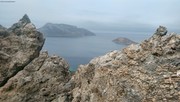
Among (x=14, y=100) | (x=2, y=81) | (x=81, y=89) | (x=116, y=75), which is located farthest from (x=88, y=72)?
(x=2, y=81)

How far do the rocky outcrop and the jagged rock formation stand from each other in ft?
18.0

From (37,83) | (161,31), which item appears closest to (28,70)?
(37,83)

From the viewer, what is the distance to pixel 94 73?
29.8m

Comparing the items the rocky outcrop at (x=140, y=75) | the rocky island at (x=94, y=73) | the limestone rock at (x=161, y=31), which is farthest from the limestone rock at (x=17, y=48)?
the limestone rock at (x=161, y=31)

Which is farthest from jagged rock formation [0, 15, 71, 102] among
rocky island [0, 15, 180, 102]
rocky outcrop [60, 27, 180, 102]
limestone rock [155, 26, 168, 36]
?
limestone rock [155, 26, 168, 36]

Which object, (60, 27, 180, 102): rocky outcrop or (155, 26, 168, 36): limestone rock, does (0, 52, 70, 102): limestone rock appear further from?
(155, 26, 168, 36): limestone rock

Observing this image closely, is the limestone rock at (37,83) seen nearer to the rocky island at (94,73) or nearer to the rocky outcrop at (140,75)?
the rocky island at (94,73)

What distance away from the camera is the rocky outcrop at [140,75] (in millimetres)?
21516

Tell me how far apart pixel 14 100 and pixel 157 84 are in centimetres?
1761

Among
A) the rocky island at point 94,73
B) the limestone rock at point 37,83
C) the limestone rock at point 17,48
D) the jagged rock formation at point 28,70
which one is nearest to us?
the rocky island at point 94,73

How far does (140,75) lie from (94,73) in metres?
7.38

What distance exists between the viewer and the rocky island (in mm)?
22109

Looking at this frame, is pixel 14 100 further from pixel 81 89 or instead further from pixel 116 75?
pixel 116 75

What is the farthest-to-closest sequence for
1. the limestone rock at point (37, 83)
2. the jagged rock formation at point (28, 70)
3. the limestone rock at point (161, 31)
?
the jagged rock formation at point (28, 70)
the limestone rock at point (37, 83)
the limestone rock at point (161, 31)
